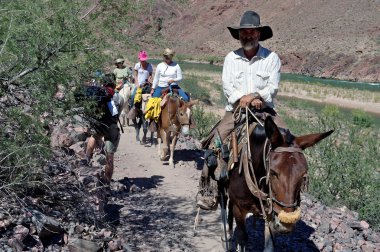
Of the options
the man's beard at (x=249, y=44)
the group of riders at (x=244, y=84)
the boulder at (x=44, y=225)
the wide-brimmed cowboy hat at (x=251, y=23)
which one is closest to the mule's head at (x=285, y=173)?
the group of riders at (x=244, y=84)

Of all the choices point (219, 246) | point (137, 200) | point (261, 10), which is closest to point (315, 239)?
point (219, 246)

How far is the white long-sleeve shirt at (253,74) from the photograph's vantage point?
598cm

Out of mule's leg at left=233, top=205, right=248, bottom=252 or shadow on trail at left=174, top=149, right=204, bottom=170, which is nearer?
mule's leg at left=233, top=205, right=248, bottom=252

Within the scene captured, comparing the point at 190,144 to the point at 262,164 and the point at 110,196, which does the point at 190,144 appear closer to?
the point at 110,196

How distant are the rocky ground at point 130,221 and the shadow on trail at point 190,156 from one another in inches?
59.0

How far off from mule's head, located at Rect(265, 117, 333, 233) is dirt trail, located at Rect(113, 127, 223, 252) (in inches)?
103

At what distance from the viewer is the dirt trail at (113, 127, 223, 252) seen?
711cm

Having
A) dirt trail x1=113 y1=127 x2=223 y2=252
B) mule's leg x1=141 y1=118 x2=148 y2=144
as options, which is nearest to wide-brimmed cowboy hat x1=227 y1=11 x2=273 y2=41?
dirt trail x1=113 y1=127 x2=223 y2=252

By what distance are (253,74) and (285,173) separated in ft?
6.12

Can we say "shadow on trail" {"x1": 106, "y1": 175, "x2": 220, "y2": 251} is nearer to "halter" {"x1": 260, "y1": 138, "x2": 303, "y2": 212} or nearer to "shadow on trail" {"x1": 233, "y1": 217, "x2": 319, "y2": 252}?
"shadow on trail" {"x1": 233, "y1": 217, "x2": 319, "y2": 252}

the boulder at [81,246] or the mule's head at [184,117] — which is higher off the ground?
the mule's head at [184,117]

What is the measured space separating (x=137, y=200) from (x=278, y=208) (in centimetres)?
468

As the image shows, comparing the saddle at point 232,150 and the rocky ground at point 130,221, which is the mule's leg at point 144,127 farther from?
the saddle at point 232,150

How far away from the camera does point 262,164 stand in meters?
5.23
